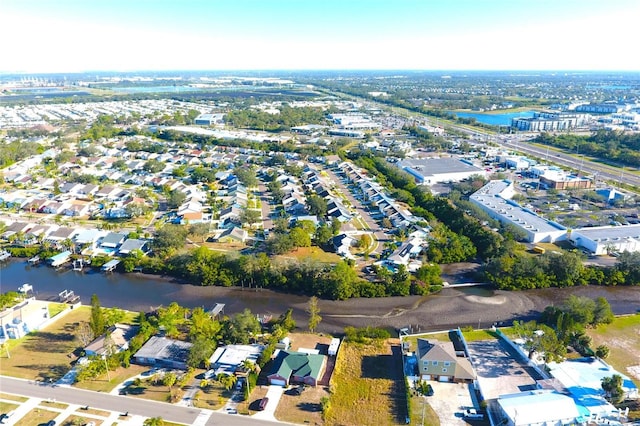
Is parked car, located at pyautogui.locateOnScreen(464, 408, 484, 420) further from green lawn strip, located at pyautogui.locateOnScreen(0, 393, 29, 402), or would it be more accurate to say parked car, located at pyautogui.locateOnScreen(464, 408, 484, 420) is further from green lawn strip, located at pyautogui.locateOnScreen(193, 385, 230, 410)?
green lawn strip, located at pyautogui.locateOnScreen(0, 393, 29, 402)

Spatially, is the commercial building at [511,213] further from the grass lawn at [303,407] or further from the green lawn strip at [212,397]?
the green lawn strip at [212,397]

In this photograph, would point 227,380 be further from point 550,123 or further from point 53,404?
point 550,123

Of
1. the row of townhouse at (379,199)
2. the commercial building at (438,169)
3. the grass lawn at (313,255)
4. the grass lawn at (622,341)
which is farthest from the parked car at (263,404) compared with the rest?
the commercial building at (438,169)

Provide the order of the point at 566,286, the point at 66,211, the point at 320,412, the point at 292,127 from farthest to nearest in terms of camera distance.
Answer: the point at 292,127
the point at 66,211
the point at 566,286
the point at 320,412

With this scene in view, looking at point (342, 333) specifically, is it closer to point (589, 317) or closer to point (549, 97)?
point (589, 317)

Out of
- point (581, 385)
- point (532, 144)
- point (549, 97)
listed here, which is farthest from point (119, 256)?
point (549, 97)

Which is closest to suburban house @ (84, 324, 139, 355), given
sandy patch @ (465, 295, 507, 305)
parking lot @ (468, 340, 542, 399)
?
parking lot @ (468, 340, 542, 399)

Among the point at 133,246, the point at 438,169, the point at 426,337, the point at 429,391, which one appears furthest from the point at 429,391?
the point at 438,169
